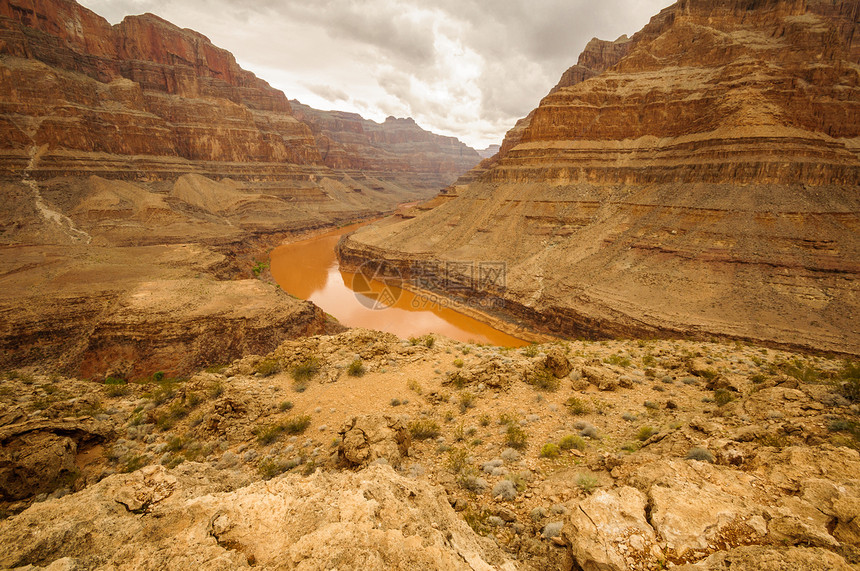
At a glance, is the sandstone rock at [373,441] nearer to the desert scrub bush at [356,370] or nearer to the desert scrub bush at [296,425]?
the desert scrub bush at [296,425]

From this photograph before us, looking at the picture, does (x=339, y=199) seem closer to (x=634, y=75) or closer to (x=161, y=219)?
(x=161, y=219)

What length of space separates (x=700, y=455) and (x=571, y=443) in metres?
1.83

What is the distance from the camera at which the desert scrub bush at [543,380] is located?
28.1ft

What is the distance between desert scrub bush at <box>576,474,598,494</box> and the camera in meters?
4.67

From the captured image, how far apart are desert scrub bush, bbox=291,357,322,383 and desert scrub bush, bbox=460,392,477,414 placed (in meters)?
4.38

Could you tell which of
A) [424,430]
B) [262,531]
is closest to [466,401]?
[424,430]

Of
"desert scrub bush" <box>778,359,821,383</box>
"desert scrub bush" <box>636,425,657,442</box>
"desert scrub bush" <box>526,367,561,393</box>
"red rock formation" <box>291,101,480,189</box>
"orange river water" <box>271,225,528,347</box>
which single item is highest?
"red rock formation" <box>291,101,480,189</box>

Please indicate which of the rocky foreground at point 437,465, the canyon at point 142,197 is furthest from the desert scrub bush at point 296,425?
the canyon at point 142,197

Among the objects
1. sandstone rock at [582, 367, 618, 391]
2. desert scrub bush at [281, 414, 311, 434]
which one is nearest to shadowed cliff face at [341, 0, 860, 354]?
sandstone rock at [582, 367, 618, 391]

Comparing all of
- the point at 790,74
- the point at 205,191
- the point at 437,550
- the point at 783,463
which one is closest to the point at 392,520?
the point at 437,550

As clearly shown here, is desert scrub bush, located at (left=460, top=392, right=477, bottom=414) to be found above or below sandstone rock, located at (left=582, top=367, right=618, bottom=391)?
below

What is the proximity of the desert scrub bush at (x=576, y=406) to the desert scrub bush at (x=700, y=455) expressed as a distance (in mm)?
2512

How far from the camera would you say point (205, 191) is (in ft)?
175

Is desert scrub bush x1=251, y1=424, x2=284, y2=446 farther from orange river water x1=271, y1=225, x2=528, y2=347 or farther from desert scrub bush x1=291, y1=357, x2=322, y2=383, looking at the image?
orange river water x1=271, y1=225, x2=528, y2=347
